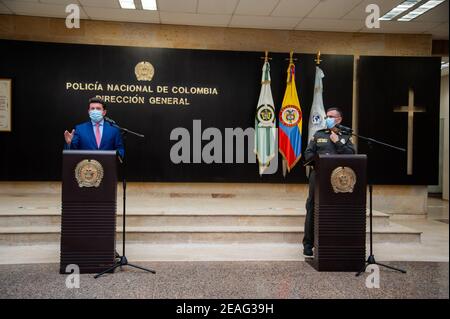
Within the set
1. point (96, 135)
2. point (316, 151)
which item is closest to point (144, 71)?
point (96, 135)

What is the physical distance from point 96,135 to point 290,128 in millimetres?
3389

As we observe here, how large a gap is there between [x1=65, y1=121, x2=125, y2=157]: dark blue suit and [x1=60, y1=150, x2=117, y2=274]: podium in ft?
1.13

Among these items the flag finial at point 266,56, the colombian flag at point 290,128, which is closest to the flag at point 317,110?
the colombian flag at point 290,128

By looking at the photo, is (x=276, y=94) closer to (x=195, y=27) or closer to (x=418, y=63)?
(x=195, y=27)

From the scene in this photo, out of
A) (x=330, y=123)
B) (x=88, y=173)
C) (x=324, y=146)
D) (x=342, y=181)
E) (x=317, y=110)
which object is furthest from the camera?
(x=317, y=110)

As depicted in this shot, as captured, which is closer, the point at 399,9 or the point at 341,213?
the point at 341,213

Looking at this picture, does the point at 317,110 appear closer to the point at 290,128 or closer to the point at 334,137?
the point at 290,128

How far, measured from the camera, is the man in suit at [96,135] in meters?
3.58

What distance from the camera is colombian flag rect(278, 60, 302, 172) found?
6234 mm

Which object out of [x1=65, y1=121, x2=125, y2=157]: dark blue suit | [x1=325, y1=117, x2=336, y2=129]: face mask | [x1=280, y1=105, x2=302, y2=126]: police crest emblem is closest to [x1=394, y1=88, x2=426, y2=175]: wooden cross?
[x1=280, y1=105, x2=302, y2=126]: police crest emblem

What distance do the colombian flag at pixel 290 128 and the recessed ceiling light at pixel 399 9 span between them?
5.12ft

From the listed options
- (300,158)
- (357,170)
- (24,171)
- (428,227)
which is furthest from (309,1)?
(24,171)

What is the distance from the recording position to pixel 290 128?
6.24 metres

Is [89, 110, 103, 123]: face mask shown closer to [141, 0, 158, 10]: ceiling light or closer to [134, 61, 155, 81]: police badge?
[141, 0, 158, 10]: ceiling light
